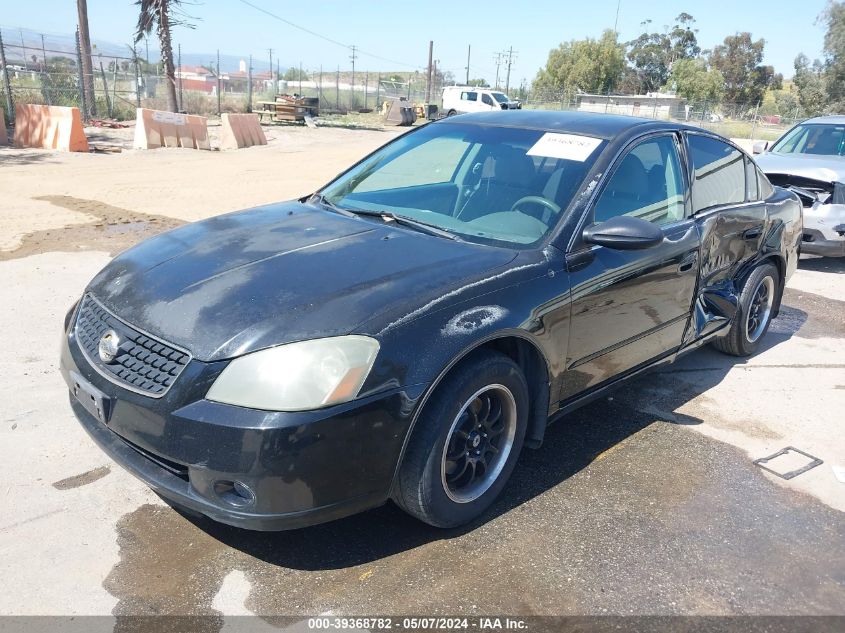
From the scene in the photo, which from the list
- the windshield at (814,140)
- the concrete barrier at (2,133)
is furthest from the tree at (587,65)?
the windshield at (814,140)

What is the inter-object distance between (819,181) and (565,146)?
583 centimetres

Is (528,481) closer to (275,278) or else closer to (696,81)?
(275,278)

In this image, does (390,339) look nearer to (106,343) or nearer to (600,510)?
(106,343)

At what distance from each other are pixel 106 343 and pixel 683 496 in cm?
272

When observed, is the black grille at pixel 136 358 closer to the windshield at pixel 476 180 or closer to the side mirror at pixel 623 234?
the windshield at pixel 476 180

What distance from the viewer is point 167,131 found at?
18219 mm

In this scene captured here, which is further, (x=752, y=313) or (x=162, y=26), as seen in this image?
(x=162, y=26)

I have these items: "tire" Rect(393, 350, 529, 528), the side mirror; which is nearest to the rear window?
the side mirror

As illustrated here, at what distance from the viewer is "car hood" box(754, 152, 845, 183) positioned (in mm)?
8078

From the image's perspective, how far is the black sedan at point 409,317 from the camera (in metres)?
2.47

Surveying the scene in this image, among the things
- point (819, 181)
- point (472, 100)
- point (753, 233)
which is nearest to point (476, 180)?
point (753, 233)

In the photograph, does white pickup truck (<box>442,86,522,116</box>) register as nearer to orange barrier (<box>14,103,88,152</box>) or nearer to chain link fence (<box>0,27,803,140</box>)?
chain link fence (<box>0,27,803,140</box>)

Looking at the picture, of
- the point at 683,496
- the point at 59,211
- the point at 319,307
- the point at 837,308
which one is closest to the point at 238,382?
the point at 319,307

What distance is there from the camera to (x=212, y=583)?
8.86ft
